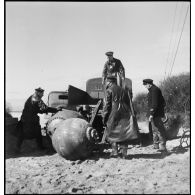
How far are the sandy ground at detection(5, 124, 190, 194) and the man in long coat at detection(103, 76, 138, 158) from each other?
50 cm

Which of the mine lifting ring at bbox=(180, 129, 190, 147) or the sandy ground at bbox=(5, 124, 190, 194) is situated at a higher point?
the mine lifting ring at bbox=(180, 129, 190, 147)

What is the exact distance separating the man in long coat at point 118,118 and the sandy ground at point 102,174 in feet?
1.65

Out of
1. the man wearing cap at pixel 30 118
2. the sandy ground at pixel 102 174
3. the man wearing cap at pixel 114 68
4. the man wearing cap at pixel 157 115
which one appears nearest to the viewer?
the sandy ground at pixel 102 174

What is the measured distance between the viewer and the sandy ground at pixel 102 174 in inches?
210

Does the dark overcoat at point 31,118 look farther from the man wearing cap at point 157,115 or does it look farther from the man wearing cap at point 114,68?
the man wearing cap at point 157,115

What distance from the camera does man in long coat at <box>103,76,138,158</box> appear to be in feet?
24.1

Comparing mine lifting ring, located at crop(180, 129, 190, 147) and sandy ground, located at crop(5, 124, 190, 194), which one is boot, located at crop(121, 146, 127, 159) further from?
mine lifting ring, located at crop(180, 129, 190, 147)

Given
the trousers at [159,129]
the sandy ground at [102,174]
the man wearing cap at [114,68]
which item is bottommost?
the sandy ground at [102,174]

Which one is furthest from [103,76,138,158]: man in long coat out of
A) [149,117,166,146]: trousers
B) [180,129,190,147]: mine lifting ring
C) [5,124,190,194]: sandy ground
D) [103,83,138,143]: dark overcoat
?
[180,129,190,147]: mine lifting ring

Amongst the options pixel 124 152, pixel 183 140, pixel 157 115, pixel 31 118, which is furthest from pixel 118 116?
pixel 31 118

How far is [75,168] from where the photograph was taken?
684cm

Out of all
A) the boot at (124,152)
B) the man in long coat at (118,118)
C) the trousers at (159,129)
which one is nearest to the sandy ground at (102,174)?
the boot at (124,152)
